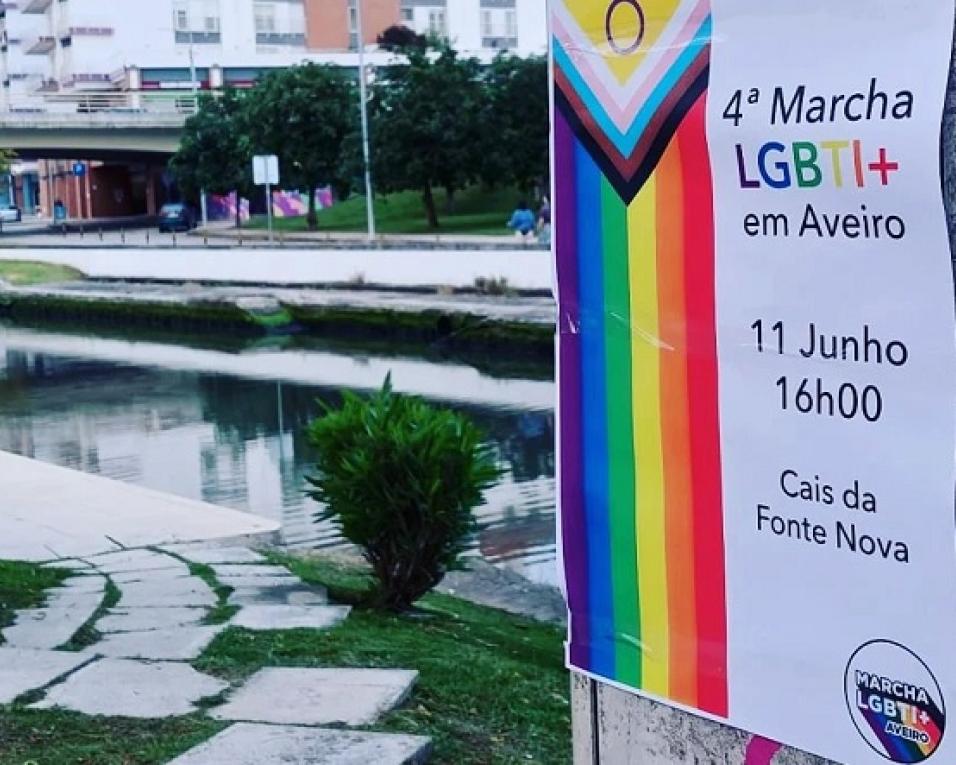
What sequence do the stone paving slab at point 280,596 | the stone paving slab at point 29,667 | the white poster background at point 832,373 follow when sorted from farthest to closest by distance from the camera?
the stone paving slab at point 280,596, the stone paving slab at point 29,667, the white poster background at point 832,373

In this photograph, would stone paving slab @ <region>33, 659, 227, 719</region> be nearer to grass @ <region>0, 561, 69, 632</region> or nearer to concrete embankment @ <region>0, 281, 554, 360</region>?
grass @ <region>0, 561, 69, 632</region>

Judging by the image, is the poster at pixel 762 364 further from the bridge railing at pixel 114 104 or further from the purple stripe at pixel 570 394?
the bridge railing at pixel 114 104

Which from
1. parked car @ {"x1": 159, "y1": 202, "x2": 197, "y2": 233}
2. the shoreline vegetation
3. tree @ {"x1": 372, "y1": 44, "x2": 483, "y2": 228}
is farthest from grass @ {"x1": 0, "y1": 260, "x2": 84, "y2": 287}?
parked car @ {"x1": 159, "y1": 202, "x2": 197, "y2": 233}

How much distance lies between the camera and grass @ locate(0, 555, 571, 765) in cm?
405

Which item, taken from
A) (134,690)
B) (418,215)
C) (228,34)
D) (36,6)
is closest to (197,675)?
(134,690)

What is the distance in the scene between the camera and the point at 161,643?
5.41 metres

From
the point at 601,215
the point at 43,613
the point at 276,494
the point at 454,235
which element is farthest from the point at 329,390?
the point at 454,235

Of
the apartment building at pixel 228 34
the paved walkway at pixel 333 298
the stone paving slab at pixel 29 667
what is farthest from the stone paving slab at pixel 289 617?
the apartment building at pixel 228 34

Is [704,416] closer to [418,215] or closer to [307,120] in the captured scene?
[418,215]

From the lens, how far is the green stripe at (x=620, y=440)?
2.43 meters

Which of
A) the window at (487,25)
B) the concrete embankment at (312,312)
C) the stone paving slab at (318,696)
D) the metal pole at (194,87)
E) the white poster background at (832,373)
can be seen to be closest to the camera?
the white poster background at (832,373)

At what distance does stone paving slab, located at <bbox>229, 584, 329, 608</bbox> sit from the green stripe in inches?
153

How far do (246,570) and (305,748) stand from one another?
374 centimetres

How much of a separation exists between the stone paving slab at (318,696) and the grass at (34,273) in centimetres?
3145
